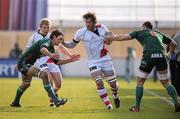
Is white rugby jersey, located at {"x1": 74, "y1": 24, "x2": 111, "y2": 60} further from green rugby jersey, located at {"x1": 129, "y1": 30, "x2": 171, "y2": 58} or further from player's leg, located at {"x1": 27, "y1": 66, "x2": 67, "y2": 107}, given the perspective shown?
player's leg, located at {"x1": 27, "y1": 66, "x2": 67, "y2": 107}

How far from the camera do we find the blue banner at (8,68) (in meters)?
35.4

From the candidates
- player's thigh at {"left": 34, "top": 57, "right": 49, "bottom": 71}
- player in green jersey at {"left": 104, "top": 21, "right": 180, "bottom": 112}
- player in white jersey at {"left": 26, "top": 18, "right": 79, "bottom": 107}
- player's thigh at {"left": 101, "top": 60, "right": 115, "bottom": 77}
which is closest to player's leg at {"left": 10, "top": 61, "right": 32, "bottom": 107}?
player's thigh at {"left": 34, "top": 57, "right": 49, "bottom": 71}

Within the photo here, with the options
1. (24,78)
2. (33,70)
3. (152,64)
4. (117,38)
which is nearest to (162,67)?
(152,64)

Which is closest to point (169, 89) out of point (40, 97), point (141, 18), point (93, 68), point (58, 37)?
point (93, 68)

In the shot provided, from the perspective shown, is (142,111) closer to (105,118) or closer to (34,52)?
(105,118)

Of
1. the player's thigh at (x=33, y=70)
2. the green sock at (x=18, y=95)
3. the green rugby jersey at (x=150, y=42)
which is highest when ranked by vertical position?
the green rugby jersey at (x=150, y=42)

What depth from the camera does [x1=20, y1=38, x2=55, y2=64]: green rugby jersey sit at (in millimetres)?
14117

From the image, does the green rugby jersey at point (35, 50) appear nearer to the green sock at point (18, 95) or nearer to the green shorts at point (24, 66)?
the green shorts at point (24, 66)

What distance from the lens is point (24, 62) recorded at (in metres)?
14.5

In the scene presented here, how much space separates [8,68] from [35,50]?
21620 millimetres

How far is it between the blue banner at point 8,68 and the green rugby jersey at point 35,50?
21098mm

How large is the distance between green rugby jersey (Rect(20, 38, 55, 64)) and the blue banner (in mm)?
21098

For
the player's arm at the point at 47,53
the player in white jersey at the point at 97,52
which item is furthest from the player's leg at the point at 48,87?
the player in white jersey at the point at 97,52

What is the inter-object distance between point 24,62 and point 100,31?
1801 mm
